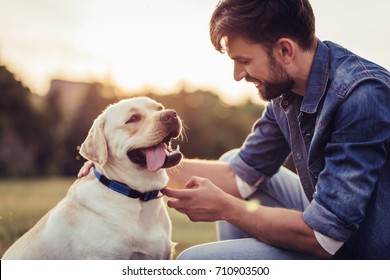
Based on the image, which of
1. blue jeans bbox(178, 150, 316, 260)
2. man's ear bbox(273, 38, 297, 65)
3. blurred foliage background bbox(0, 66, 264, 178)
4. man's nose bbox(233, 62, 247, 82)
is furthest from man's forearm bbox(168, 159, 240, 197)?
blurred foliage background bbox(0, 66, 264, 178)

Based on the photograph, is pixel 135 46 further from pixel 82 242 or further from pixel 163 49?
pixel 82 242

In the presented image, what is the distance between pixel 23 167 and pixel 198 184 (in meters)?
12.2

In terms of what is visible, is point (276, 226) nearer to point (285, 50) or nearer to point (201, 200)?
point (201, 200)

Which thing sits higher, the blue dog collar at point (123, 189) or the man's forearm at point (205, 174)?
the blue dog collar at point (123, 189)

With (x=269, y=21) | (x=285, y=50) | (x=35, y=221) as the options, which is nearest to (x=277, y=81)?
(x=285, y=50)

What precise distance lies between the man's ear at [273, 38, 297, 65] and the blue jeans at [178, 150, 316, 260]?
3.12 feet

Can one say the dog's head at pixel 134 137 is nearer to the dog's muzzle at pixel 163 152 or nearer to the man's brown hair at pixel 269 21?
the dog's muzzle at pixel 163 152

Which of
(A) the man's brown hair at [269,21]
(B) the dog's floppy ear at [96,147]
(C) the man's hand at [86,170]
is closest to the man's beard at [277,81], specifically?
(A) the man's brown hair at [269,21]

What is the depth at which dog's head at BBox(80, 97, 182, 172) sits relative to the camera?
2.70m

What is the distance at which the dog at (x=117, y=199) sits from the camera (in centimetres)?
267

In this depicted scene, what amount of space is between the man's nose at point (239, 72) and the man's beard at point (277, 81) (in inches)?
5.3

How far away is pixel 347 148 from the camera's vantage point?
2361 millimetres
